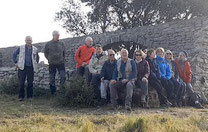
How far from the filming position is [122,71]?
5.93 meters

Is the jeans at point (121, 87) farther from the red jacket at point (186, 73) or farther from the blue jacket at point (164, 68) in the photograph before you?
the red jacket at point (186, 73)

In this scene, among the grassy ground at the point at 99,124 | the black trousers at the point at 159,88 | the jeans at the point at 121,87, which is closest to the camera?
the grassy ground at the point at 99,124

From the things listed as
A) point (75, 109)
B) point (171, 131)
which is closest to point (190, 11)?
point (75, 109)

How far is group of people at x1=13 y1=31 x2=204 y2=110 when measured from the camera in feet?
19.3

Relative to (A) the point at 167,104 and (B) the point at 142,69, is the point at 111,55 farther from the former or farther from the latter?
(A) the point at 167,104

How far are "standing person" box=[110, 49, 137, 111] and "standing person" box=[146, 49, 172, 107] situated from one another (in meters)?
0.68

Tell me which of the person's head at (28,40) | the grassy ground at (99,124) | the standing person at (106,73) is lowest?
the grassy ground at (99,124)

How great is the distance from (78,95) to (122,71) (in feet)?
3.78

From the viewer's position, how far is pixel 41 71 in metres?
8.92

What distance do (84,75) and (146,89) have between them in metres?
1.92

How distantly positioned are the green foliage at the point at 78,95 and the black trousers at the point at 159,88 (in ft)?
4.75

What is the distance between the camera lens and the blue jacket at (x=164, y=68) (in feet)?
21.6

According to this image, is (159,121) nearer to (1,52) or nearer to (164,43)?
(164,43)

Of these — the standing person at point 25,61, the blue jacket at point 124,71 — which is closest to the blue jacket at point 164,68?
the blue jacket at point 124,71
